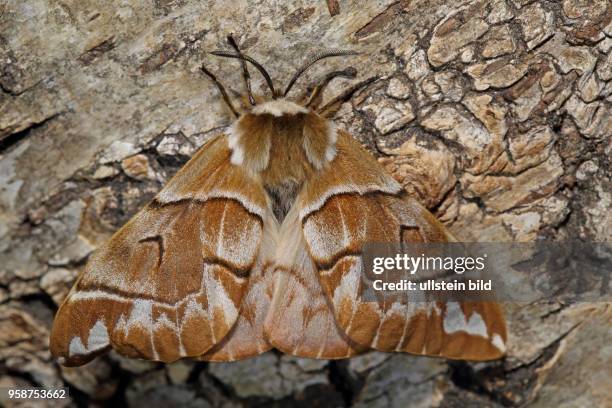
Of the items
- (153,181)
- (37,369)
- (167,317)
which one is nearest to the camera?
(167,317)

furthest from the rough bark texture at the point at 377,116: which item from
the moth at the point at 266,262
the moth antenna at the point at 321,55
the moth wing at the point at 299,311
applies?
the moth wing at the point at 299,311

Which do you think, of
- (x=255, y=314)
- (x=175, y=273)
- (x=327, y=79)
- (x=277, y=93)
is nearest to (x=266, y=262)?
(x=255, y=314)

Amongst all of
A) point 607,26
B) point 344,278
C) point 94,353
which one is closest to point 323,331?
point 344,278

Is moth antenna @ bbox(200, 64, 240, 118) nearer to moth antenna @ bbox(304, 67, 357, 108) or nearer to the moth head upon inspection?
the moth head

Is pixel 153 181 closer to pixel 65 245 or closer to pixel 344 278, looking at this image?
A: pixel 65 245

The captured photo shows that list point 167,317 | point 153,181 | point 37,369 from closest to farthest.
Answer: point 167,317 < point 153,181 < point 37,369

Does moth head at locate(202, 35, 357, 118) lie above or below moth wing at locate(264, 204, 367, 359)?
above

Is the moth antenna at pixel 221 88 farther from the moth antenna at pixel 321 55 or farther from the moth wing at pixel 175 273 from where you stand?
the moth antenna at pixel 321 55

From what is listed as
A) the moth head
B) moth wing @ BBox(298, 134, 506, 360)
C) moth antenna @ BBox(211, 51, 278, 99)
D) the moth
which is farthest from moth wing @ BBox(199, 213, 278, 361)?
moth antenna @ BBox(211, 51, 278, 99)

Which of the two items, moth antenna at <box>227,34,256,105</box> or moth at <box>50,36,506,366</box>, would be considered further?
moth at <box>50,36,506,366</box>
